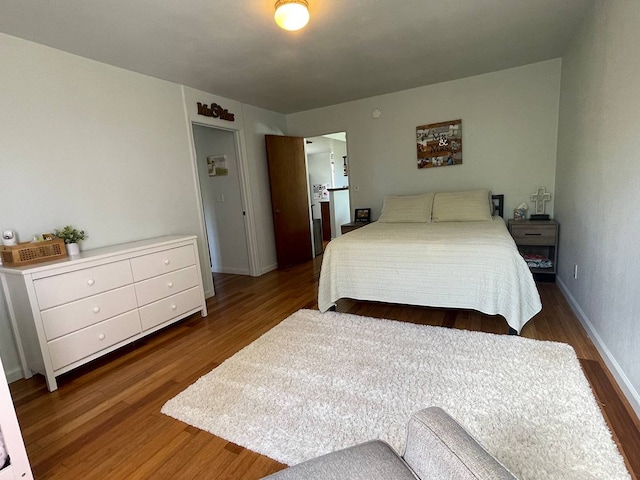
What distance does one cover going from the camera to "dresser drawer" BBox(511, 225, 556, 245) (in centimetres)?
320

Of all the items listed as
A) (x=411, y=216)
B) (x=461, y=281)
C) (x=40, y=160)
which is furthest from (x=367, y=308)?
(x=40, y=160)

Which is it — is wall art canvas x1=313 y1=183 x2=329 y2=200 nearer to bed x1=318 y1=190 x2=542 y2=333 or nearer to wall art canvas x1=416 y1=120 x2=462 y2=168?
wall art canvas x1=416 y1=120 x2=462 y2=168

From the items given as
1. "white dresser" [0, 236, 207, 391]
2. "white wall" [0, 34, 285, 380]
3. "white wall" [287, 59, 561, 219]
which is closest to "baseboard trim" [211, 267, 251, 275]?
"white wall" [0, 34, 285, 380]

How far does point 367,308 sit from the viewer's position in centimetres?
296

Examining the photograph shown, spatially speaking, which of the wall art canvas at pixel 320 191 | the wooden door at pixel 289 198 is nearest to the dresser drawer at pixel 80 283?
the wooden door at pixel 289 198

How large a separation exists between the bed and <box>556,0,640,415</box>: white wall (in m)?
0.43

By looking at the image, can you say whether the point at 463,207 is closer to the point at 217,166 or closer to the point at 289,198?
the point at 289,198

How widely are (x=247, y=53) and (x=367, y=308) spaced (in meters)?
2.46

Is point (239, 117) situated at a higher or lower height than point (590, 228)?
higher

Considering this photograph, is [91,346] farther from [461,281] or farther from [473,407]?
[461,281]

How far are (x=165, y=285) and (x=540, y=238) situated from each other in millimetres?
3646

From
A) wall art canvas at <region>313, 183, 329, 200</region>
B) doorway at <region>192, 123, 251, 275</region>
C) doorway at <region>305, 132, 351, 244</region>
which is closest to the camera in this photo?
doorway at <region>192, 123, 251, 275</region>

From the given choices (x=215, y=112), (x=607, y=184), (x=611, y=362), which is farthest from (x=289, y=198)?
(x=611, y=362)

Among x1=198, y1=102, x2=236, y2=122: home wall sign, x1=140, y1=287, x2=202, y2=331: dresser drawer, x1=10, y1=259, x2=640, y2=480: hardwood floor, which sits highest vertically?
x1=198, y1=102, x2=236, y2=122: home wall sign
